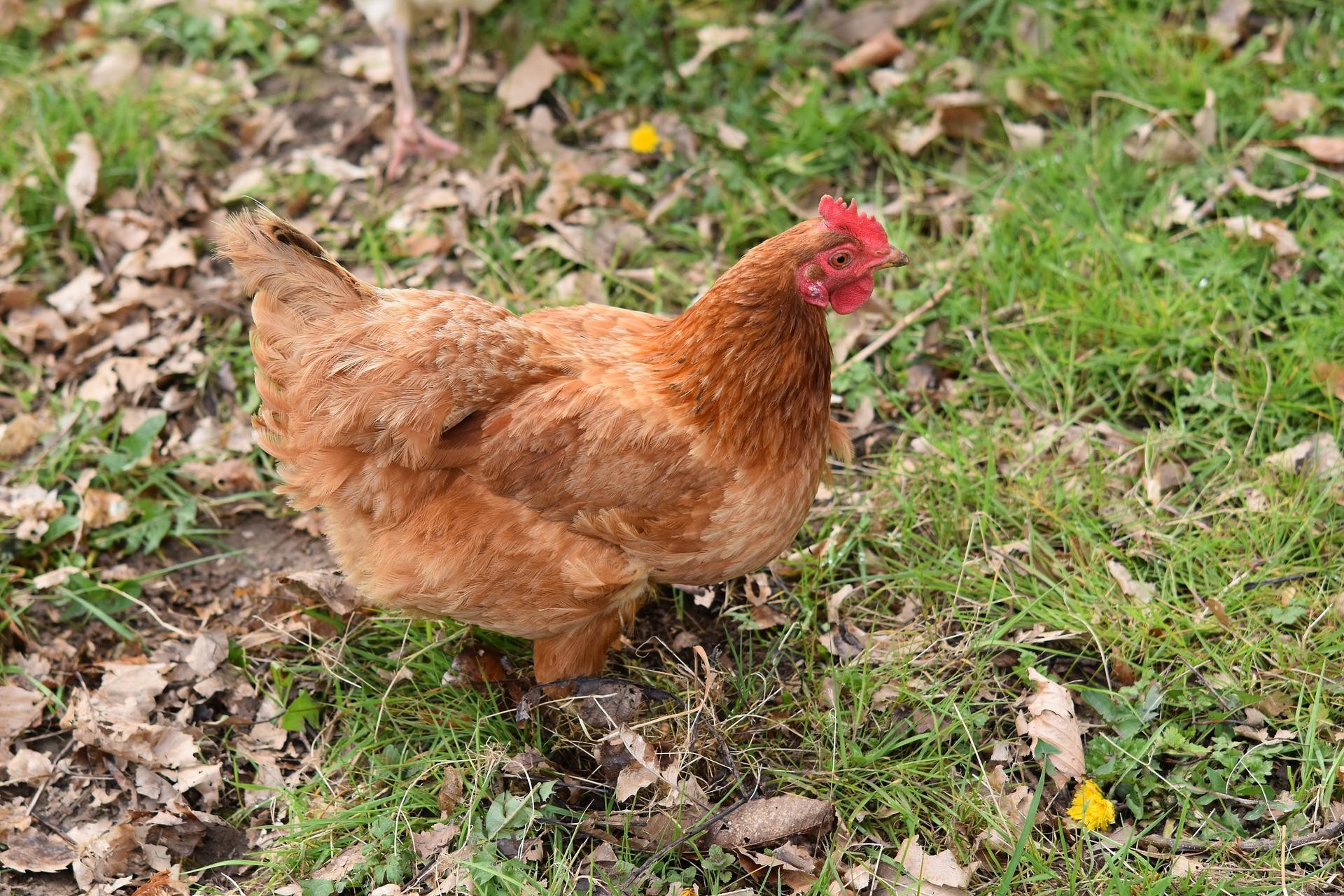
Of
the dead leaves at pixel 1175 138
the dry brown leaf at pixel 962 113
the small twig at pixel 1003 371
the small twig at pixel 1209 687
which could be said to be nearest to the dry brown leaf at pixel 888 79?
the dry brown leaf at pixel 962 113

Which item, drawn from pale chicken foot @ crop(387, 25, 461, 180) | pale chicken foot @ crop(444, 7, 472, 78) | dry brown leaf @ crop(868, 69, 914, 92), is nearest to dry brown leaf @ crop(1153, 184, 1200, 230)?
dry brown leaf @ crop(868, 69, 914, 92)

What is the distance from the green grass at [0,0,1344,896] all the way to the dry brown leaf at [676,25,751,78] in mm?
48

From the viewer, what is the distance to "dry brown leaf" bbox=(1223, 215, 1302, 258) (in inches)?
158

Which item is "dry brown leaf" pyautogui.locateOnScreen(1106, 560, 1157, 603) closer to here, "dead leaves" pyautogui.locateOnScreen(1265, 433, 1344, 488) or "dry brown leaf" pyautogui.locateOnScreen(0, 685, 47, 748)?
"dead leaves" pyautogui.locateOnScreen(1265, 433, 1344, 488)

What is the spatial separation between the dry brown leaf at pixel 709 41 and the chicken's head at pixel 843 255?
8.46ft

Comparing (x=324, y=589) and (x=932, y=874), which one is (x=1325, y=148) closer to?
(x=932, y=874)

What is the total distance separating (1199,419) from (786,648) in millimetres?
1636

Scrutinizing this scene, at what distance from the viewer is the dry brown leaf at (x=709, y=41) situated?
518 cm

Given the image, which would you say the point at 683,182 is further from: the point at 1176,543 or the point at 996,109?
the point at 1176,543

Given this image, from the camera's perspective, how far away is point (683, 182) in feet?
15.6

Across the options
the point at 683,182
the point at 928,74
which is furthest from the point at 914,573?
the point at 928,74

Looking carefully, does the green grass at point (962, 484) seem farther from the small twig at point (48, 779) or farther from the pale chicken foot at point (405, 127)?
the small twig at point (48, 779)

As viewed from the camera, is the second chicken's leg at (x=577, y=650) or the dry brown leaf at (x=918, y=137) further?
the dry brown leaf at (x=918, y=137)

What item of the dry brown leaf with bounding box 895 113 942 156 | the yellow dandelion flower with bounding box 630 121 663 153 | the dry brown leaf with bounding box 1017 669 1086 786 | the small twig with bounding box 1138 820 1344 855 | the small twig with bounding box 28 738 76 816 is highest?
the yellow dandelion flower with bounding box 630 121 663 153
